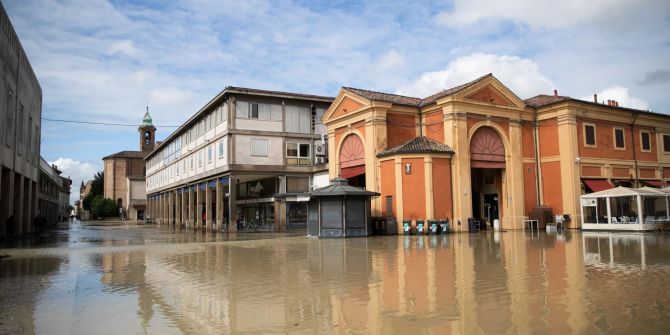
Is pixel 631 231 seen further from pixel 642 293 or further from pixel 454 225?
pixel 642 293

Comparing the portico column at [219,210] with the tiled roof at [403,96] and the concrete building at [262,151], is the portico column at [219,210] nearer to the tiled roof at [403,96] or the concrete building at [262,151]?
the concrete building at [262,151]

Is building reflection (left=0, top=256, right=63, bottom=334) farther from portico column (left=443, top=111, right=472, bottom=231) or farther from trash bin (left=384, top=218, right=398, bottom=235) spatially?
portico column (left=443, top=111, right=472, bottom=231)

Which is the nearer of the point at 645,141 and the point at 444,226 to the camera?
the point at 444,226

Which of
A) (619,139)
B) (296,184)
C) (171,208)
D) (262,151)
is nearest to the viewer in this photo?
(619,139)

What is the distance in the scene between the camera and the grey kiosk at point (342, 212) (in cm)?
2425

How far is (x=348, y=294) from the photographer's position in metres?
8.57

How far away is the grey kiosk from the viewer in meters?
24.2

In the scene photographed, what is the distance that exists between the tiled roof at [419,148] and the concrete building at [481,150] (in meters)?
0.05

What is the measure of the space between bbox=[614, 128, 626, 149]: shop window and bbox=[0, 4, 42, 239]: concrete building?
34.2m

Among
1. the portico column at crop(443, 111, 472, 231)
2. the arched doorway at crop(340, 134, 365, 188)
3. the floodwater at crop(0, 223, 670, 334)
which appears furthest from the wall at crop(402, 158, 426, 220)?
the floodwater at crop(0, 223, 670, 334)

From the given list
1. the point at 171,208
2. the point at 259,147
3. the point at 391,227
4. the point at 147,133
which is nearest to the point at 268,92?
the point at 259,147

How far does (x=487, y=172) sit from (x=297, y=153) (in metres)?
13.5

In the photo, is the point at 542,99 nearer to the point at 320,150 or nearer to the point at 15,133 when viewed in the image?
the point at 320,150

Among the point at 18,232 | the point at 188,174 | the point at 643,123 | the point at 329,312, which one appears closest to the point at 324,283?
the point at 329,312
